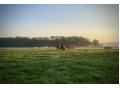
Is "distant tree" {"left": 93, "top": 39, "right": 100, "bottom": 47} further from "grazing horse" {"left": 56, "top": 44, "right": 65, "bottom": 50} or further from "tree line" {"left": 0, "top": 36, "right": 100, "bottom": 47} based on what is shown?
"grazing horse" {"left": 56, "top": 44, "right": 65, "bottom": 50}

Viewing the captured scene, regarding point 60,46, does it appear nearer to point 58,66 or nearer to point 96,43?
point 58,66

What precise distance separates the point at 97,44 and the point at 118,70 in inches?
19.2

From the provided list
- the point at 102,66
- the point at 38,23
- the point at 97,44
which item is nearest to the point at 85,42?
the point at 97,44

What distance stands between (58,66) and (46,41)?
41 centimetres

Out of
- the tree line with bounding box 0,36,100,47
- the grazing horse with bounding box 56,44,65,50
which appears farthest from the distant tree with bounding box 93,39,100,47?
the grazing horse with bounding box 56,44,65,50

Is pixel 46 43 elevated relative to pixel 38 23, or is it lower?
lower

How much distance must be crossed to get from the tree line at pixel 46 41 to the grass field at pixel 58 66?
0.28ft

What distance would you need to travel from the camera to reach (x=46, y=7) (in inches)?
159

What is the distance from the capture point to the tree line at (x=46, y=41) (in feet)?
13.3

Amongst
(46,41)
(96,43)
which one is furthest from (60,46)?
(96,43)

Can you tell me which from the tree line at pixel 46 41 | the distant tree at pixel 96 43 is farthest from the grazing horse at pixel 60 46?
the distant tree at pixel 96 43

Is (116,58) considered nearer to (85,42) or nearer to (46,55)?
(85,42)

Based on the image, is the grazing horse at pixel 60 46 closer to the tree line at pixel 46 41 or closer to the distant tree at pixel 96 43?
the tree line at pixel 46 41

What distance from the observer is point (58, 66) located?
4.00 meters
